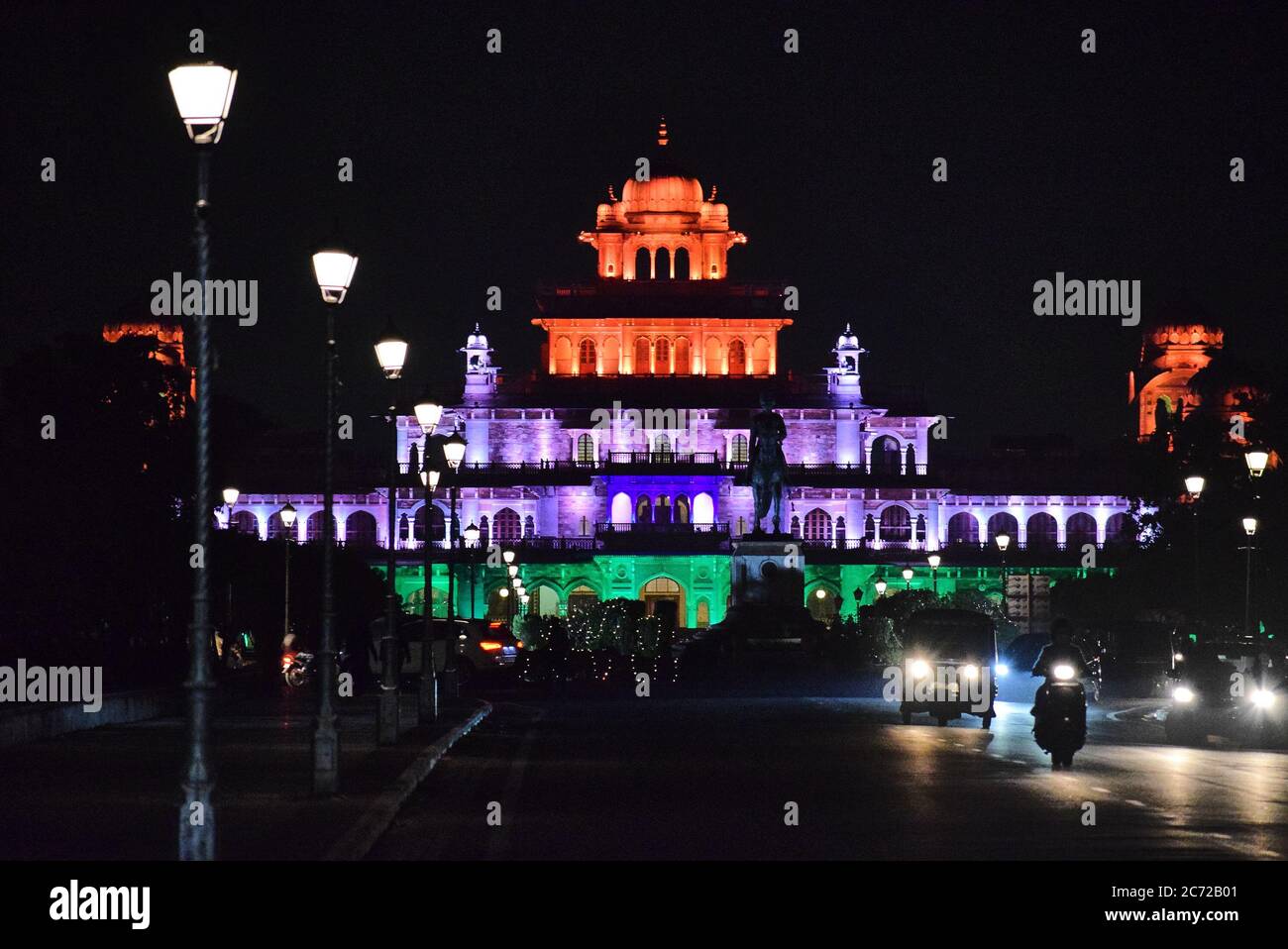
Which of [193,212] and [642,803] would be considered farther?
[642,803]

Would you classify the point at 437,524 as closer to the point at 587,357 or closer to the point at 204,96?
the point at 587,357

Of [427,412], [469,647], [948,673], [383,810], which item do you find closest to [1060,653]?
[427,412]

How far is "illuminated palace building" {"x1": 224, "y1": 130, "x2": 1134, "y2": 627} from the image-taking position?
134250 millimetres

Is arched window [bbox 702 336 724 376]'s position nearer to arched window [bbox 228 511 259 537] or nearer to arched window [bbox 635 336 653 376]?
arched window [bbox 635 336 653 376]

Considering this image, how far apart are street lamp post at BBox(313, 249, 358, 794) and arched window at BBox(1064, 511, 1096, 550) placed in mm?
124456

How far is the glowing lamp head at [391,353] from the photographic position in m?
28.9

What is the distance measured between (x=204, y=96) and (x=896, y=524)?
126 metres

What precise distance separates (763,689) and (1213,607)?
18.2 meters

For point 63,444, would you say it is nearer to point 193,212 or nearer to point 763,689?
point 763,689

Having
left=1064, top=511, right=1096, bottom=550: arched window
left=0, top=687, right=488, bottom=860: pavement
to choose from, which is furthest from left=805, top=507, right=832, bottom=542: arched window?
left=0, top=687, right=488, bottom=860: pavement

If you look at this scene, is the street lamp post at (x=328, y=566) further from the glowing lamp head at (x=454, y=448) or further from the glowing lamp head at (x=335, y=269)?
the glowing lamp head at (x=454, y=448)

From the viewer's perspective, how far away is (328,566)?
24.9 metres
